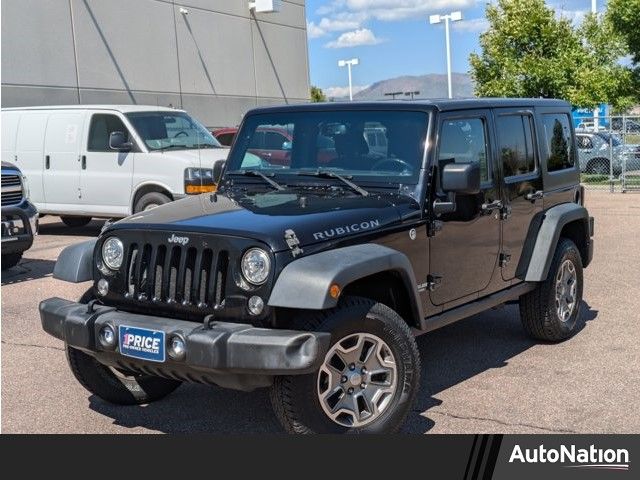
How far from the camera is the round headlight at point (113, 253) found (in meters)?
4.86

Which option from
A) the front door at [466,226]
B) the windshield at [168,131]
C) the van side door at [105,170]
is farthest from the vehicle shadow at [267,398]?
the van side door at [105,170]

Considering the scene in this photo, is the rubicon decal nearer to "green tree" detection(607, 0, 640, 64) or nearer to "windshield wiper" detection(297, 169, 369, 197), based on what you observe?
"windshield wiper" detection(297, 169, 369, 197)

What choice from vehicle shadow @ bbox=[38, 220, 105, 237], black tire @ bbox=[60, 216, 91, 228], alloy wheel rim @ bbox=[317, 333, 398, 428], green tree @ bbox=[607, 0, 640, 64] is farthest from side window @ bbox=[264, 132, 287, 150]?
green tree @ bbox=[607, 0, 640, 64]

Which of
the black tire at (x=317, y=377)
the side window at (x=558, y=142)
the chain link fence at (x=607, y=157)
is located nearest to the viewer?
the black tire at (x=317, y=377)

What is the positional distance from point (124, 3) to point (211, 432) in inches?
739

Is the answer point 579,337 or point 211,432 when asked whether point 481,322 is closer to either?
point 579,337

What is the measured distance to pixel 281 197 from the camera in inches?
207

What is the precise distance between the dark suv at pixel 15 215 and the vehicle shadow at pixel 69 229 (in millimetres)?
3850

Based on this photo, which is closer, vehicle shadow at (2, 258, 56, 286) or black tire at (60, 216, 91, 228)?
vehicle shadow at (2, 258, 56, 286)

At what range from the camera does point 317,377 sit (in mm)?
4305

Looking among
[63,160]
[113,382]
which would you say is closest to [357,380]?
[113,382]

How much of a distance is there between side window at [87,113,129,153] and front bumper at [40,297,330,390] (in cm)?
832

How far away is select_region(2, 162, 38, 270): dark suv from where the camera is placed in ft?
30.9

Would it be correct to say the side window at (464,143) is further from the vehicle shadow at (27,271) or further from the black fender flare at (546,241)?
the vehicle shadow at (27,271)
